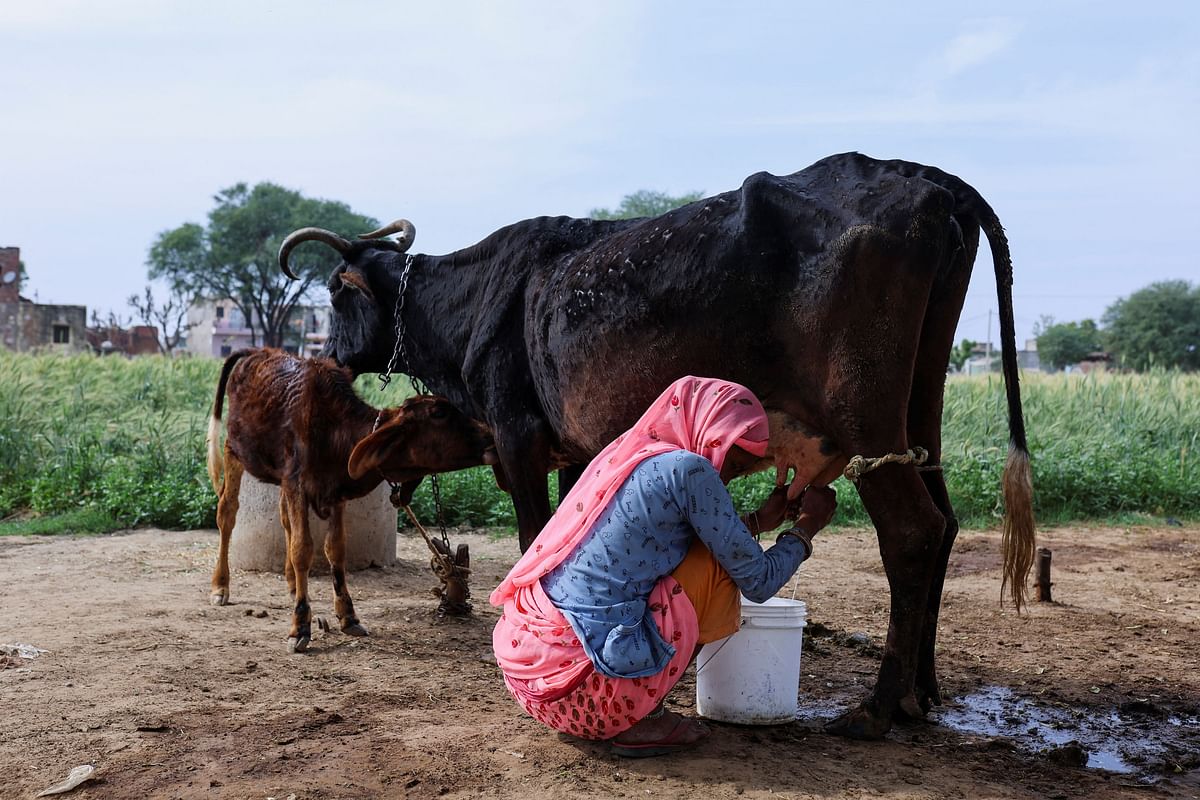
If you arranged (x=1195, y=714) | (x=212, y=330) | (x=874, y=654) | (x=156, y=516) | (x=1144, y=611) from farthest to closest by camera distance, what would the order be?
(x=212, y=330), (x=156, y=516), (x=1144, y=611), (x=874, y=654), (x=1195, y=714)

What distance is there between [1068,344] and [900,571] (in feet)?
187

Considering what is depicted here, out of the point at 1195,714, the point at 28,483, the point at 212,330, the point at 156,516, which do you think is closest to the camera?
the point at 1195,714

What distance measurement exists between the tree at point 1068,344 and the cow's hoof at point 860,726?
182 feet

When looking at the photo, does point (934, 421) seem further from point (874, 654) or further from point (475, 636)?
point (475, 636)

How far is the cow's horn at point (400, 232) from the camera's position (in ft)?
23.8

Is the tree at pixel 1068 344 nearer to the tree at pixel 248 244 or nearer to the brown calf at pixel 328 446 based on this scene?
the tree at pixel 248 244

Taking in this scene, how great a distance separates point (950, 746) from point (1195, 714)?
1401 mm

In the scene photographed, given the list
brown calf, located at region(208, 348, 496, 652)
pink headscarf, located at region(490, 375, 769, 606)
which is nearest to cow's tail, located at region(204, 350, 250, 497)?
brown calf, located at region(208, 348, 496, 652)

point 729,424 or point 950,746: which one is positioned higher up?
point 729,424

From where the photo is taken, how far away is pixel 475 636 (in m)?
6.15

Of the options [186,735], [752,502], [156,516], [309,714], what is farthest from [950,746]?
[156,516]

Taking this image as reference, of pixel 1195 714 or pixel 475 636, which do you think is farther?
pixel 475 636

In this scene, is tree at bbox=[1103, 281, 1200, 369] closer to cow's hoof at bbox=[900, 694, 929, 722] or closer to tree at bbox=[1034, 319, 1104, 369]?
tree at bbox=[1034, 319, 1104, 369]

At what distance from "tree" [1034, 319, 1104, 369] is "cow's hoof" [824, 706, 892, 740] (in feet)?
182
